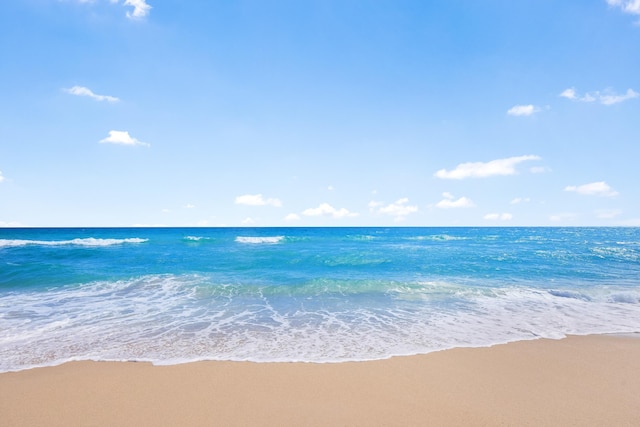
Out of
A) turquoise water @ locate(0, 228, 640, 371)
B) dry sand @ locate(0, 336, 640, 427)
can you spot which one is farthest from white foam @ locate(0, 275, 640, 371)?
dry sand @ locate(0, 336, 640, 427)

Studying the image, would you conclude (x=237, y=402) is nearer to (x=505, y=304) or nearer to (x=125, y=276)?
(x=505, y=304)

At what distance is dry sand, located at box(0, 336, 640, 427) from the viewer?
371 cm

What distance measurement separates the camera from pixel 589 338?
656cm

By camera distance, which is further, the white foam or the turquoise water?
the turquoise water

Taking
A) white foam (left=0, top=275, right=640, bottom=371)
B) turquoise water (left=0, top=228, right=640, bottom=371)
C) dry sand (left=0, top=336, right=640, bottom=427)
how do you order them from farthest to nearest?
1. turquoise water (left=0, top=228, right=640, bottom=371)
2. white foam (left=0, top=275, right=640, bottom=371)
3. dry sand (left=0, top=336, right=640, bottom=427)

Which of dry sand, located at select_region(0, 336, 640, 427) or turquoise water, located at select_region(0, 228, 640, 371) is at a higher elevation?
dry sand, located at select_region(0, 336, 640, 427)

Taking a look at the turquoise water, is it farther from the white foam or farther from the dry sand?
the dry sand

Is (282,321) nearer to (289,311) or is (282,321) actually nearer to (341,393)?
(289,311)

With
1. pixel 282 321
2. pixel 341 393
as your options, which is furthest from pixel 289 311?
pixel 341 393

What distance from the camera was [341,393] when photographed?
4.25 metres

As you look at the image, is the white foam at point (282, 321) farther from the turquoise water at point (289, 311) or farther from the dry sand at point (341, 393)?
the dry sand at point (341, 393)

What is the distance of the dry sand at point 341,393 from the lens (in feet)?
12.2

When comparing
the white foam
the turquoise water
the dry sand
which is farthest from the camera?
the turquoise water

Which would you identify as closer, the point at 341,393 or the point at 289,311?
the point at 341,393
